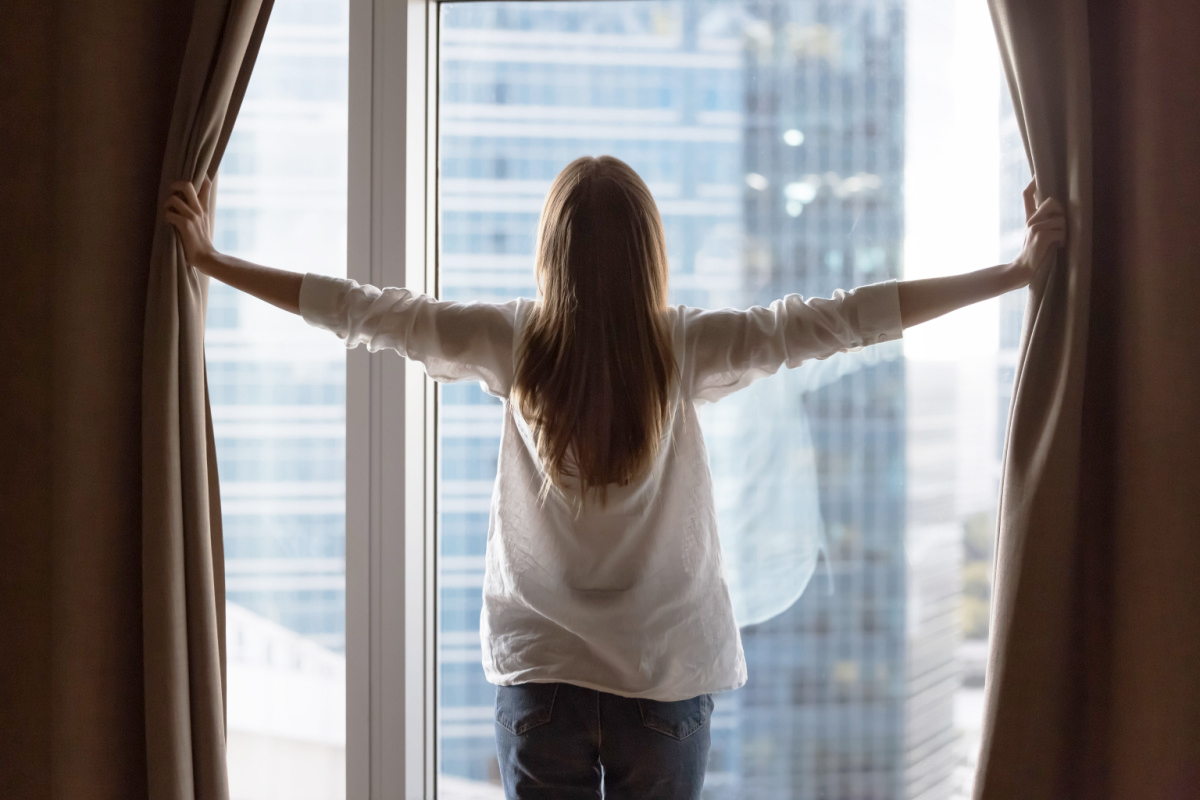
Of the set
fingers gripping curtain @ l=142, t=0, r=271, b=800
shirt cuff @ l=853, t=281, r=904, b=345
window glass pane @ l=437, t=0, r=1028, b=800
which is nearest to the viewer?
shirt cuff @ l=853, t=281, r=904, b=345

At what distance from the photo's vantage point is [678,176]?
145 centimetres

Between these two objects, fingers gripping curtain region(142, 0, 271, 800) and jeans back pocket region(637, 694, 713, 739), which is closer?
jeans back pocket region(637, 694, 713, 739)

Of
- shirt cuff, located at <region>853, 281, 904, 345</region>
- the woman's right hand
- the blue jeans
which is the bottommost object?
the blue jeans

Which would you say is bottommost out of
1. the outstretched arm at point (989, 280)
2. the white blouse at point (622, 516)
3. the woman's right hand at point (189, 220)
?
the white blouse at point (622, 516)

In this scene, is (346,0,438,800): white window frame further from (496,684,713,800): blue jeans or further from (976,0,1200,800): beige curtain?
(976,0,1200,800): beige curtain

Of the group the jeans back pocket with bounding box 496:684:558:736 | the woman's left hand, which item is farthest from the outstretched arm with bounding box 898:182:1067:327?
the jeans back pocket with bounding box 496:684:558:736

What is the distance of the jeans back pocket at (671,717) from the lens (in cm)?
108

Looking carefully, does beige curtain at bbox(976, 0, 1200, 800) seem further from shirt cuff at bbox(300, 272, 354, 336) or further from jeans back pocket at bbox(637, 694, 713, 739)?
shirt cuff at bbox(300, 272, 354, 336)

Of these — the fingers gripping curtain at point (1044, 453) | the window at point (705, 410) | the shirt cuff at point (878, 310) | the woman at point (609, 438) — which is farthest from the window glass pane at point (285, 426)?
the fingers gripping curtain at point (1044, 453)

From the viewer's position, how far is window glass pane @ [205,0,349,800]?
1488 mm

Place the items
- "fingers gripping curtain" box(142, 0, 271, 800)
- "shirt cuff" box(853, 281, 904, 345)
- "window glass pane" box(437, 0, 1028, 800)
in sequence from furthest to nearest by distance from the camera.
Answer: "window glass pane" box(437, 0, 1028, 800) < "fingers gripping curtain" box(142, 0, 271, 800) < "shirt cuff" box(853, 281, 904, 345)

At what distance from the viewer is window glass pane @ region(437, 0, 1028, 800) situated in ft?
4.61

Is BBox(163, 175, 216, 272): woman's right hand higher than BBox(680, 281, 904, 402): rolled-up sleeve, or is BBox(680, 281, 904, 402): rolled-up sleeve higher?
BBox(163, 175, 216, 272): woman's right hand

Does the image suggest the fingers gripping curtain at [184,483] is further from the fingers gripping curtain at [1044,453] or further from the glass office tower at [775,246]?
the fingers gripping curtain at [1044,453]
